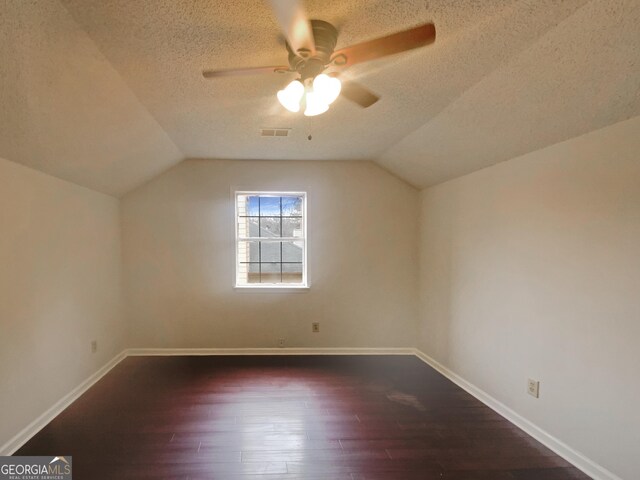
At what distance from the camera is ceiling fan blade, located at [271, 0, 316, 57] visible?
3.56 feet

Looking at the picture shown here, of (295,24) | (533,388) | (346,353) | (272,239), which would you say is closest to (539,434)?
(533,388)

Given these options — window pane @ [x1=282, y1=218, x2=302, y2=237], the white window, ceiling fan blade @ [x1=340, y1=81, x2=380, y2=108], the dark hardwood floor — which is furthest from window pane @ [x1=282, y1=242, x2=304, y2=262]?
ceiling fan blade @ [x1=340, y1=81, x2=380, y2=108]

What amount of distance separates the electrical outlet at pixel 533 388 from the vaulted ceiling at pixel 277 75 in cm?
171

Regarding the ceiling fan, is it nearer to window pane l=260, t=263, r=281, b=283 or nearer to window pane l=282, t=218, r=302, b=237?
window pane l=282, t=218, r=302, b=237

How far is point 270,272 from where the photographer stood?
4.14 meters

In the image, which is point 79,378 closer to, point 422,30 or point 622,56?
point 422,30

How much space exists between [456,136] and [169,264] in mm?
3396

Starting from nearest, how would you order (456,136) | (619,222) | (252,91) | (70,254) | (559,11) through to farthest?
(559,11)
(619,222)
(252,91)
(456,136)
(70,254)

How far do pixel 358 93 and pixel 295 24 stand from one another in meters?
0.58

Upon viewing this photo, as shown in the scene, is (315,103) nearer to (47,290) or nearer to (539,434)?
(47,290)

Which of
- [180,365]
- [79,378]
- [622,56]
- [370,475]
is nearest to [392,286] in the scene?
[370,475]

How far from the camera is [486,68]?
5.90 ft

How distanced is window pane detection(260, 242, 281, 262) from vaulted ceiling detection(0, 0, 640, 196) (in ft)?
5.33

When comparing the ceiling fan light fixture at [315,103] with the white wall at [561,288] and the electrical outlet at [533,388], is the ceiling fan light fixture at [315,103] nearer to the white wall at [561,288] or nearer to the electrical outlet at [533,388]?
the white wall at [561,288]
